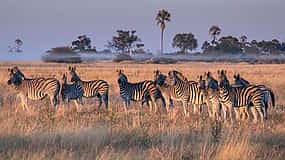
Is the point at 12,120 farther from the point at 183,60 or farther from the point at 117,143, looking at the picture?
the point at 183,60

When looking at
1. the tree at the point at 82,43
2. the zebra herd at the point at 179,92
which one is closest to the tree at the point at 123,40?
the tree at the point at 82,43

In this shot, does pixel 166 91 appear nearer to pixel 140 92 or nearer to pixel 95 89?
pixel 140 92

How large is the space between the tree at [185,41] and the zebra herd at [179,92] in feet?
327

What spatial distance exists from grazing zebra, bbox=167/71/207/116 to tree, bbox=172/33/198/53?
101138mm

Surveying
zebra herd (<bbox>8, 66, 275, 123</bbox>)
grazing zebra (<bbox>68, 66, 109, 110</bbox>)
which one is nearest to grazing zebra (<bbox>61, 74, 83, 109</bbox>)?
zebra herd (<bbox>8, 66, 275, 123</bbox>)

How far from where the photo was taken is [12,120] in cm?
1266

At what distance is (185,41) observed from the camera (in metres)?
119

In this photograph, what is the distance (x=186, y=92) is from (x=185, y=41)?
103205mm

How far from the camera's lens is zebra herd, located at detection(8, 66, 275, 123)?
1495 cm

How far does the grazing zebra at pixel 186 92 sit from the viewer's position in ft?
53.3

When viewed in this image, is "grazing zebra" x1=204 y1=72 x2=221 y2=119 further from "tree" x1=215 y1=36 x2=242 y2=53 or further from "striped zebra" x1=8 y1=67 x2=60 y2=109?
"tree" x1=215 y1=36 x2=242 y2=53

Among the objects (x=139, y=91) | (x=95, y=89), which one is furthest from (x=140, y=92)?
(x=95, y=89)

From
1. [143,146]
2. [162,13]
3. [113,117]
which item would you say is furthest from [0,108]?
[162,13]

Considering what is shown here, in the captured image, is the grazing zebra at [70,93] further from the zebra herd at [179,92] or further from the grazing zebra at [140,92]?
the grazing zebra at [140,92]
